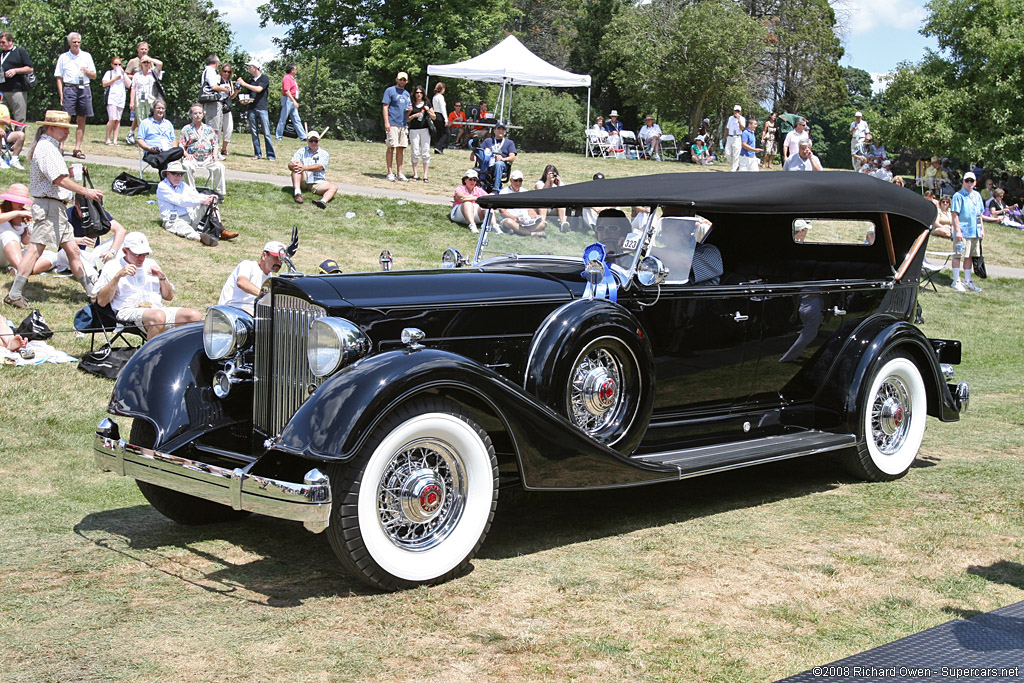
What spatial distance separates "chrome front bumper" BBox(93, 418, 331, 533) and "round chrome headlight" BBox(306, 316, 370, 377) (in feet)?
1.97

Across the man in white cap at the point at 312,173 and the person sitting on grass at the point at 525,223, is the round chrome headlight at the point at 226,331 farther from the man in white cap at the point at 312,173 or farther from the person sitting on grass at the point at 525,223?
the man in white cap at the point at 312,173

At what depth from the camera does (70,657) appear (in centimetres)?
353

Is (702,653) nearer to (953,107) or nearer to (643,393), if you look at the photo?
(643,393)

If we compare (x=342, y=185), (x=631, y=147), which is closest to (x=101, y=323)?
(x=342, y=185)

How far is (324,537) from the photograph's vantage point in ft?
17.1

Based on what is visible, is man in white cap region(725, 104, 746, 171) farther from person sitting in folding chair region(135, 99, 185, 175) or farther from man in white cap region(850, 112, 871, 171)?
person sitting in folding chair region(135, 99, 185, 175)

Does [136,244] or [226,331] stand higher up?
[136,244]

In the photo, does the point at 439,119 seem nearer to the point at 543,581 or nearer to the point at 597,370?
the point at 597,370

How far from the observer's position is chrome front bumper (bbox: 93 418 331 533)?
397 centimetres

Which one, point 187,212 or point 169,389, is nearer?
point 169,389

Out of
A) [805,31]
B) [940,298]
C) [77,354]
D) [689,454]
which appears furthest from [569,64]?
[689,454]

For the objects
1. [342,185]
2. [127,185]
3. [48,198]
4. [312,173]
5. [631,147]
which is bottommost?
[48,198]

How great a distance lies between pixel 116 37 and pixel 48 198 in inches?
943

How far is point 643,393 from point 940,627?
1984mm
